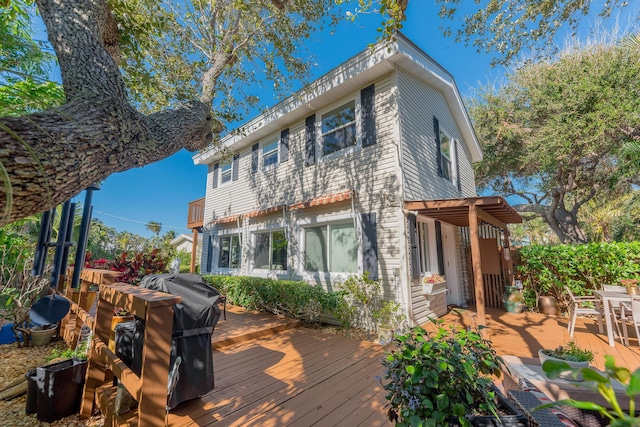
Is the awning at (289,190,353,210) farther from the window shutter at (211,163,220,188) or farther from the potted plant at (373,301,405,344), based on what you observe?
the window shutter at (211,163,220,188)

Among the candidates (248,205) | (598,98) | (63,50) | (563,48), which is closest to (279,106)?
(248,205)

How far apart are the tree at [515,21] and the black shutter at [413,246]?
3948 mm

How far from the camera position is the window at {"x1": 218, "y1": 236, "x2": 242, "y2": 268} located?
9727 mm

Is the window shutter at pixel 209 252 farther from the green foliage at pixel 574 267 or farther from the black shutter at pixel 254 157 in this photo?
the green foliage at pixel 574 267

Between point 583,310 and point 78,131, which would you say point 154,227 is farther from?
point 583,310

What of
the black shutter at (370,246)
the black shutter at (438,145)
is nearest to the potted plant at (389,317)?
the black shutter at (370,246)

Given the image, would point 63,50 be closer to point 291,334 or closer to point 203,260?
point 291,334

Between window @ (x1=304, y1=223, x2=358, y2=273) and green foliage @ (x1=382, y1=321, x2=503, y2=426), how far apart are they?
14.4 feet

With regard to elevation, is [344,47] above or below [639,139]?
above

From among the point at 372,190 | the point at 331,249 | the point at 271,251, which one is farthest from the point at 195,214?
the point at 372,190

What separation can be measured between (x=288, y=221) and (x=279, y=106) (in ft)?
11.7

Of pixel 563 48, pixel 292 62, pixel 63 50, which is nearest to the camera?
pixel 63 50

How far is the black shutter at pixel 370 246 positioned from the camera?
5867 millimetres

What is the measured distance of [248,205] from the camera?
31.2 ft
